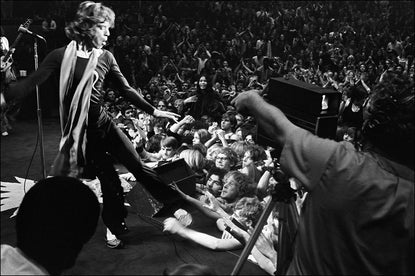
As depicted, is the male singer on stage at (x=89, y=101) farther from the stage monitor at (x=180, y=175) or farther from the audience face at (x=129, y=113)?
the audience face at (x=129, y=113)

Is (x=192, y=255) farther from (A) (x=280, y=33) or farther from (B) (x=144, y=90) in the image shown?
(A) (x=280, y=33)

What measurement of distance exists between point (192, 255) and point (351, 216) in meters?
1.85

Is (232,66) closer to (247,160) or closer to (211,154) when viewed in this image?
(211,154)

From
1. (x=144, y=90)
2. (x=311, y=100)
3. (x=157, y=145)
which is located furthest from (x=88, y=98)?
(x=144, y=90)

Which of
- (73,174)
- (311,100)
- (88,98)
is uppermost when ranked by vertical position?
(311,100)

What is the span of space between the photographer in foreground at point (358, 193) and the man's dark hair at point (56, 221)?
2.55ft

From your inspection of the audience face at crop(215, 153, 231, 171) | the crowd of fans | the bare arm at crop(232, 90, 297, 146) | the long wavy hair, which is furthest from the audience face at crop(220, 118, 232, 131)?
the bare arm at crop(232, 90, 297, 146)

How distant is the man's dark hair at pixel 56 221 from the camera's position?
163 cm

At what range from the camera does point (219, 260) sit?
3.21 m

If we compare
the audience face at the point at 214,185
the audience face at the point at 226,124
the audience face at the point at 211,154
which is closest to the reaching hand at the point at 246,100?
the audience face at the point at 214,185

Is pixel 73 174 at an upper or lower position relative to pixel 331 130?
lower

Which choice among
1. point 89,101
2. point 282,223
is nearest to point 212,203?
point 89,101

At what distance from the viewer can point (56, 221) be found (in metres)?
1.67

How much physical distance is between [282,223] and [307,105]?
23.5 inches
